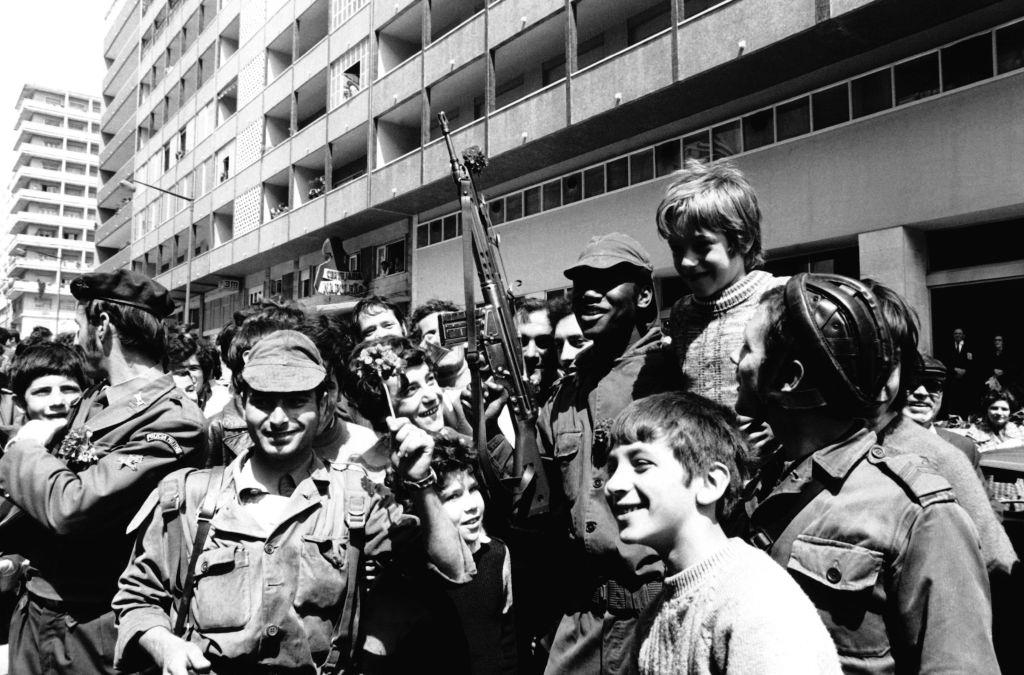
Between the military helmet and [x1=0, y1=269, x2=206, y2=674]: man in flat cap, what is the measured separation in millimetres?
2158

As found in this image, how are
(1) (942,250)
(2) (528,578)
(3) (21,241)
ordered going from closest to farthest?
1. (2) (528,578)
2. (1) (942,250)
3. (3) (21,241)

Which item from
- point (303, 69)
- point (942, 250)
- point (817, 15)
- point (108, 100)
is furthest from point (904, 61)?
point (108, 100)

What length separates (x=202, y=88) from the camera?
111ft

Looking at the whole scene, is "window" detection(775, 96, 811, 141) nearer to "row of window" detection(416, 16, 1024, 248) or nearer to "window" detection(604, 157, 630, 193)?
"row of window" detection(416, 16, 1024, 248)

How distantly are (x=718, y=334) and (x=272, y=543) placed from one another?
4.89 feet

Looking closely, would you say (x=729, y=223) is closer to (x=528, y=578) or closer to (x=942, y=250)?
(x=528, y=578)

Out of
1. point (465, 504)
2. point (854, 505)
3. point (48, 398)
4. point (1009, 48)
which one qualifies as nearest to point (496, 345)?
point (465, 504)

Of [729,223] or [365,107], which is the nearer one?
[729,223]

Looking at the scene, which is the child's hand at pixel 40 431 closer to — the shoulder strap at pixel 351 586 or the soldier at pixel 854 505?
the shoulder strap at pixel 351 586

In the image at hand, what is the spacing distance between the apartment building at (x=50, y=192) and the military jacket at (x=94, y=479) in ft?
292

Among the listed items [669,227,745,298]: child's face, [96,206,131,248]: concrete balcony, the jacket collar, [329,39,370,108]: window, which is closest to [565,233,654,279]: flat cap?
[669,227,745,298]: child's face

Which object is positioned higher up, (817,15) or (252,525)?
(817,15)

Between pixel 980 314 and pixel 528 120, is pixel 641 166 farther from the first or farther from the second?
pixel 980 314

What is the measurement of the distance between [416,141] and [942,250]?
1480 cm
